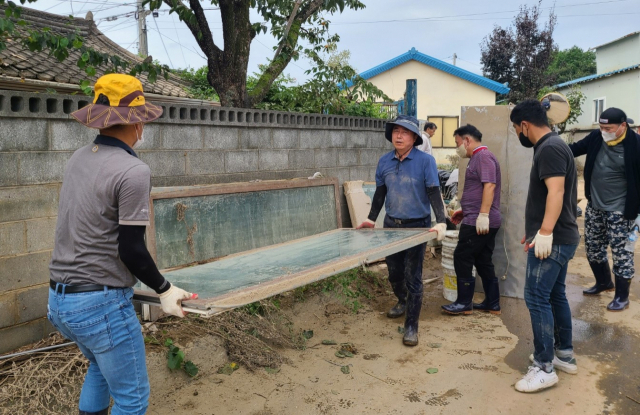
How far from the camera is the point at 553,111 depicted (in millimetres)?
5066

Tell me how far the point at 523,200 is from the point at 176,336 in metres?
3.73

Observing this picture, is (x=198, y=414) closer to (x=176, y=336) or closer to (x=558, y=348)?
(x=176, y=336)

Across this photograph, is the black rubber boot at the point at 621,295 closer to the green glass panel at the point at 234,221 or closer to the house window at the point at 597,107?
the green glass panel at the point at 234,221

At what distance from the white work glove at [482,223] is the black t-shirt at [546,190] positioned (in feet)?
3.98

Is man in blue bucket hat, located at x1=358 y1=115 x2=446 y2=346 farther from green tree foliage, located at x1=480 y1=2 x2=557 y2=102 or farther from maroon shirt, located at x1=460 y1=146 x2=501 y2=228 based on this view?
green tree foliage, located at x1=480 y1=2 x2=557 y2=102

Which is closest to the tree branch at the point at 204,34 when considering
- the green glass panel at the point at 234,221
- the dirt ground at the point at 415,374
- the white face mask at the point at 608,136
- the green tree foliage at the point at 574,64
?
the green glass panel at the point at 234,221

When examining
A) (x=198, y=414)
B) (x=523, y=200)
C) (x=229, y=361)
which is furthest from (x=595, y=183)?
(x=198, y=414)

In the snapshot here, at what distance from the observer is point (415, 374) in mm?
3877

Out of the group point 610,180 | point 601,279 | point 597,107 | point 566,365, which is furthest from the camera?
point 597,107

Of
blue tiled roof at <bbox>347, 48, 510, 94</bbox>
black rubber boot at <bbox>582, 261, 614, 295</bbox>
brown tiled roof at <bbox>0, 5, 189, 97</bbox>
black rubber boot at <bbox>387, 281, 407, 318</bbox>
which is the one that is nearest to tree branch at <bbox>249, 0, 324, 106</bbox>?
brown tiled roof at <bbox>0, 5, 189, 97</bbox>

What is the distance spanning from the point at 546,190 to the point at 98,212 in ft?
9.21

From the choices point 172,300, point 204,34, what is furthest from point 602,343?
point 204,34

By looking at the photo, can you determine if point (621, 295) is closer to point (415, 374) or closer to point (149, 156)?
point (415, 374)

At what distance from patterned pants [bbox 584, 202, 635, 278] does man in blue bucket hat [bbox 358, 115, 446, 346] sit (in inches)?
79.1
